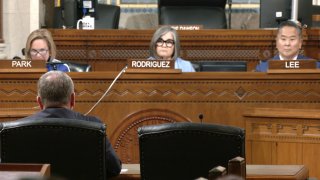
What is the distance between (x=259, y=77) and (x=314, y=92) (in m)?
0.41

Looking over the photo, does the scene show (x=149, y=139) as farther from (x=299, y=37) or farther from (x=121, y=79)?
(x=299, y=37)

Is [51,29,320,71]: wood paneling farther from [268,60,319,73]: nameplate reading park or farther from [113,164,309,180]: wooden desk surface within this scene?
[113,164,309,180]: wooden desk surface

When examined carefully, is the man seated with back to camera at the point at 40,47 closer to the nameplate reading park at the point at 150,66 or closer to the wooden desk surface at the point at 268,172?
the nameplate reading park at the point at 150,66

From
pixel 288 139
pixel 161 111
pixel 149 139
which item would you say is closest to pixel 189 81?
pixel 161 111

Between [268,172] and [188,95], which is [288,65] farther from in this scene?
[268,172]

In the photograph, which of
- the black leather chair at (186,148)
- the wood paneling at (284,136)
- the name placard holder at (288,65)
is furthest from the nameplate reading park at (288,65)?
the black leather chair at (186,148)

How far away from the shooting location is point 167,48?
273 inches

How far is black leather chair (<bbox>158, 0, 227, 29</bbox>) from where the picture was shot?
31.0ft

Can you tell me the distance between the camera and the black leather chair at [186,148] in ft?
13.0

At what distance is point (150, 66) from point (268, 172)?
2.02 metres

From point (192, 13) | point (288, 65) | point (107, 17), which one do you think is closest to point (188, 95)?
point (288, 65)

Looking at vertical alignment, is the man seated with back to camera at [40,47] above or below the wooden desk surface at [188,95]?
above

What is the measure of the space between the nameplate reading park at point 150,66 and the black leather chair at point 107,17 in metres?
3.63

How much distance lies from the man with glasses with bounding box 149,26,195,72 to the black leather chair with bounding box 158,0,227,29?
2425mm
